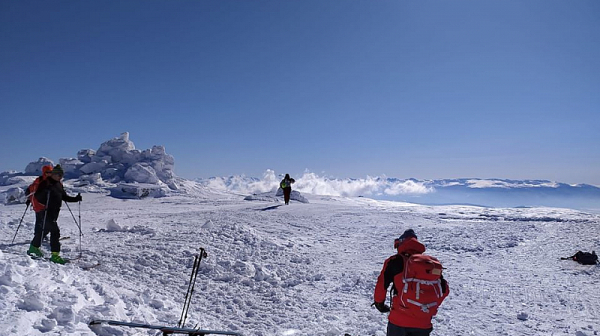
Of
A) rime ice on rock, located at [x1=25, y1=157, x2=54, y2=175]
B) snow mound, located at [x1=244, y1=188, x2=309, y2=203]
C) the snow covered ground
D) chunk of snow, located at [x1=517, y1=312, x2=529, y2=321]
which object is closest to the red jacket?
the snow covered ground

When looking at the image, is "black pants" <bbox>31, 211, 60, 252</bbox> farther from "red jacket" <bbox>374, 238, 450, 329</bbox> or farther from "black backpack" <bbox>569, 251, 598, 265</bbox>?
"black backpack" <bbox>569, 251, 598, 265</bbox>

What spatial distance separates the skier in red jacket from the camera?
373 centimetres

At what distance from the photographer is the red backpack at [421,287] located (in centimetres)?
366

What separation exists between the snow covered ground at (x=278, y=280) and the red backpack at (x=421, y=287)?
2.86 m

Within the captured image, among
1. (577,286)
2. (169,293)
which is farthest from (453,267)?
(169,293)

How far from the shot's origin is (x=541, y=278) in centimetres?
931

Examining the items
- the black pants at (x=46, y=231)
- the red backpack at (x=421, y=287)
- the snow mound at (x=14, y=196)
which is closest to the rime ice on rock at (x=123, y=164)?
the snow mound at (x=14, y=196)

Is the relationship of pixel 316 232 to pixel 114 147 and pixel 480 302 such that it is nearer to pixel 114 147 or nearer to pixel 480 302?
pixel 480 302

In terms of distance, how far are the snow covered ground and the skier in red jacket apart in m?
2.61

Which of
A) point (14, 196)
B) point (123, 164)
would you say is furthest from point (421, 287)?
point (123, 164)

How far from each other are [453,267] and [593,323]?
153 inches

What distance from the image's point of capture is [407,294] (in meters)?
3.76

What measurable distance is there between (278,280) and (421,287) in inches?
226

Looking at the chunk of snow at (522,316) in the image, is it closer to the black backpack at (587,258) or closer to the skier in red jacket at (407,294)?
the skier in red jacket at (407,294)
